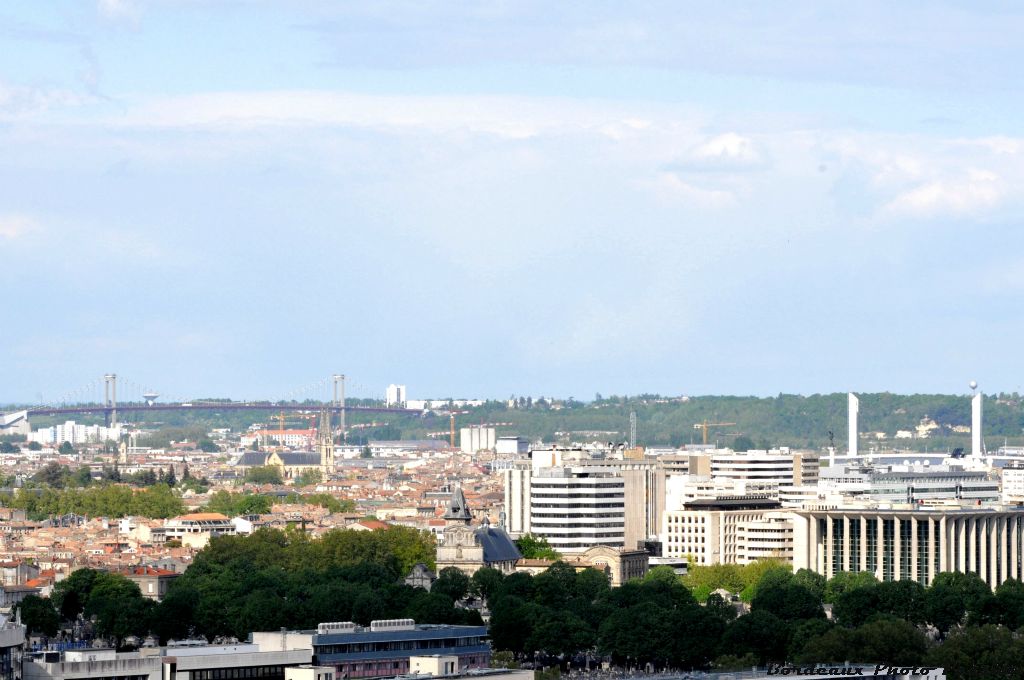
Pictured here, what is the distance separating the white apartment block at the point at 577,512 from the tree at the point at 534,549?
401 centimetres

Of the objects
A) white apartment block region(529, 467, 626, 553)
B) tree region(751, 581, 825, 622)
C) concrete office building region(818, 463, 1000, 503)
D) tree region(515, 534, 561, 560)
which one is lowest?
tree region(751, 581, 825, 622)

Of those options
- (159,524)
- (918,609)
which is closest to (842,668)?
(918,609)

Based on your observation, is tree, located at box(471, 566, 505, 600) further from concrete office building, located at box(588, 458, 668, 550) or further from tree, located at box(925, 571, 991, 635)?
concrete office building, located at box(588, 458, 668, 550)

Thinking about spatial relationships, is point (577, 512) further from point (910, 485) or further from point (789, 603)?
point (789, 603)

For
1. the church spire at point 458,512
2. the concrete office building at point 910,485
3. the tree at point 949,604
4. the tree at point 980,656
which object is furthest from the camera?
the concrete office building at point 910,485

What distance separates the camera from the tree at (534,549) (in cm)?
15238

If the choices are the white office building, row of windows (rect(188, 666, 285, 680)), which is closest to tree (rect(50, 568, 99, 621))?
row of windows (rect(188, 666, 285, 680))

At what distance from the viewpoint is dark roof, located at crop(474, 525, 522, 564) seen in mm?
144125

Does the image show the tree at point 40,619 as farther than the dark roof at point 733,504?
No

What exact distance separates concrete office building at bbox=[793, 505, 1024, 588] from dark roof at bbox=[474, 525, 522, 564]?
15347 mm

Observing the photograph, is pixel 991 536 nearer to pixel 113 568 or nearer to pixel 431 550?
pixel 431 550

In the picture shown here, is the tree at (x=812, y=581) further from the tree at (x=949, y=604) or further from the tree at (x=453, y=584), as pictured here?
the tree at (x=453, y=584)

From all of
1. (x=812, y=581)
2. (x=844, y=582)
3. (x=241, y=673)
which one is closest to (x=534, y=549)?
(x=812, y=581)

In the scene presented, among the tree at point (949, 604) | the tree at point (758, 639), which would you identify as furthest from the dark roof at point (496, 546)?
the tree at point (758, 639)
